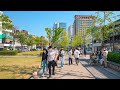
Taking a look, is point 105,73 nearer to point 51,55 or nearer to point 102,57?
point 51,55

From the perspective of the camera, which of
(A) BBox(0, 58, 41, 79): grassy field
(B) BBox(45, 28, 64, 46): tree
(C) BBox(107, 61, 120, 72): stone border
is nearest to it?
(A) BBox(0, 58, 41, 79): grassy field

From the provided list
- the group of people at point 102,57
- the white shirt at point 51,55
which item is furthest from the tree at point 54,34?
the white shirt at point 51,55

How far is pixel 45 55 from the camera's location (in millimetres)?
15586

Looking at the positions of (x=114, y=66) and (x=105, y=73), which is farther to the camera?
A: (x=114, y=66)

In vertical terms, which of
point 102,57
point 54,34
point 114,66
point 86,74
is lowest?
point 86,74

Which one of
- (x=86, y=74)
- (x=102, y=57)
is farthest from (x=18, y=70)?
(x=102, y=57)

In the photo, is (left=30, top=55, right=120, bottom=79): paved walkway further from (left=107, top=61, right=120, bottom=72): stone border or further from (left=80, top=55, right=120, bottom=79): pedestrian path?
(left=107, top=61, right=120, bottom=72): stone border

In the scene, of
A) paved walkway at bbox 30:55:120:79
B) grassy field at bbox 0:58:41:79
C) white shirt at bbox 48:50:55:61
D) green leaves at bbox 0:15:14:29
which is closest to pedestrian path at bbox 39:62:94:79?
paved walkway at bbox 30:55:120:79

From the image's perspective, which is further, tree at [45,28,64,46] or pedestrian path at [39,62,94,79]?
tree at [45,28,64,46]
